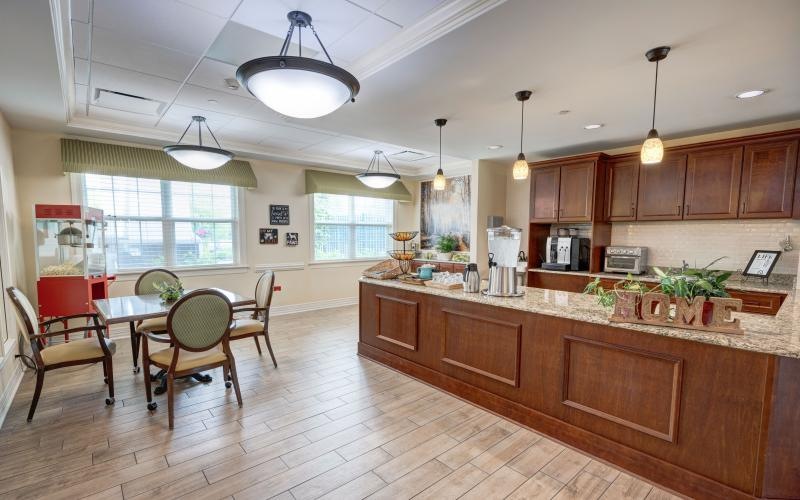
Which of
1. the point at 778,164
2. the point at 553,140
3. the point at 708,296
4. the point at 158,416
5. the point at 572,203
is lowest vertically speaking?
the point at 158,416

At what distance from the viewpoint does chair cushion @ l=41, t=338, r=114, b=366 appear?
2633mm

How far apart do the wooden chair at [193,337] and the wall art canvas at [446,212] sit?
4.79m

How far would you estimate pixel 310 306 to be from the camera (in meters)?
6.32

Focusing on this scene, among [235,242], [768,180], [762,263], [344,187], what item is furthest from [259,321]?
[768,180]

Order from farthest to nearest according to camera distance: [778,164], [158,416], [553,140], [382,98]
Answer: [553,140] < [778,164] < [382,98] < [158,416]

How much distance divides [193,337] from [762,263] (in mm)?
5347

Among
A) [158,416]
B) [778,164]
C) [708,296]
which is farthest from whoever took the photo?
[778,164]

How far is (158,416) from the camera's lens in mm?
2652

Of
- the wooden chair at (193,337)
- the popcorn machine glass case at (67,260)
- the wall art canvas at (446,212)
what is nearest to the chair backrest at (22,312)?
the wooden chair at (193,337)

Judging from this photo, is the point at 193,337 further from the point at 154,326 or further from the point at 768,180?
the point at 768,180

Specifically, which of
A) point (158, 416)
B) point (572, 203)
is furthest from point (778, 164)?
point (158, 416)

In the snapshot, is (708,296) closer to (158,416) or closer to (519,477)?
(519,477)

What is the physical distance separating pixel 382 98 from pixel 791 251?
4424 mm

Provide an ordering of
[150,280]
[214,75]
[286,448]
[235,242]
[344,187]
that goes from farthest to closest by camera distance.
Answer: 1. [344,187]
2. [235,242]
3. [150,280]
4. [214,75]
5. [286,448]
